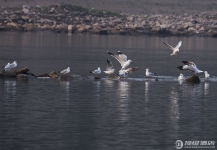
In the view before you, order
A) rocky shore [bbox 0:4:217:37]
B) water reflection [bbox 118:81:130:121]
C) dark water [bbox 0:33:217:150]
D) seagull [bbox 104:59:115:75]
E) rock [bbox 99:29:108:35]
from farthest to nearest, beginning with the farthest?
1. rocky shore [bbox 0:4:217:37]
2. rock [bbox 99:29:108:35]
3. seagull [bbox 104:59:115:75]
4. water reflection [bbox 118:81:130:121]
5. dark water [bbox 0:33:217:150]

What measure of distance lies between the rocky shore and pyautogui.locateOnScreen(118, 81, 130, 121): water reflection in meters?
50.1

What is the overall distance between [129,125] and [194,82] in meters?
10.0

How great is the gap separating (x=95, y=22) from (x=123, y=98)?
207 feet

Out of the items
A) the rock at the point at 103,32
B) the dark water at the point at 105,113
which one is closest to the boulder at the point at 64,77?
the dark water at the point at 105,113

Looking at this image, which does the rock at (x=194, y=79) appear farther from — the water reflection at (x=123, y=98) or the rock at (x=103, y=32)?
the rock at (x=103, y=32)

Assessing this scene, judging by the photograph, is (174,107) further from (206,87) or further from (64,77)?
(64,77)

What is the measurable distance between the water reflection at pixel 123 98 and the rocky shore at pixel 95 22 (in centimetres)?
5013

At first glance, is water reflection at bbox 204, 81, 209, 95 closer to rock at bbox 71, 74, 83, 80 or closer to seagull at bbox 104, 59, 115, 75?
seagull at bbox 104, 59, 115, 75

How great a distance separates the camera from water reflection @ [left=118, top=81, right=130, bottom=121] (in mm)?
18734

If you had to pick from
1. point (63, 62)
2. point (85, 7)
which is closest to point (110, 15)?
point (85, 7)

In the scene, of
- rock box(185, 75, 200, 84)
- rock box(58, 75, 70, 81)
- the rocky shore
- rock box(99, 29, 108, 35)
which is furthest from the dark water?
the rocky shore

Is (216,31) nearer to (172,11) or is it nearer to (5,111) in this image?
(172,11)

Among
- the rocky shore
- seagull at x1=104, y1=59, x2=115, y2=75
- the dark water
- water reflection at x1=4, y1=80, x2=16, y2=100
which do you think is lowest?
the dark water

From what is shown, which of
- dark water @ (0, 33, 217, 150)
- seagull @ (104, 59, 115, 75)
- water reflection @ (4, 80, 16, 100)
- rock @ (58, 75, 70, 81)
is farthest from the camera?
seagull @ (104, 59, 115, 75)
